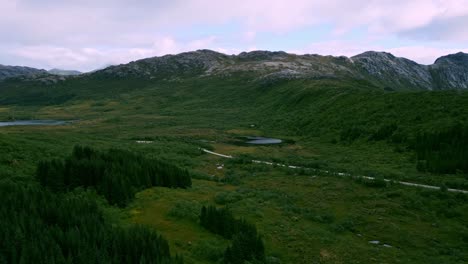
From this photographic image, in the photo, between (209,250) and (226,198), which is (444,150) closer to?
(226,198)

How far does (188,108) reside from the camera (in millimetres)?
141625

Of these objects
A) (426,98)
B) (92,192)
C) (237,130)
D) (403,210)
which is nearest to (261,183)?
(403,210)

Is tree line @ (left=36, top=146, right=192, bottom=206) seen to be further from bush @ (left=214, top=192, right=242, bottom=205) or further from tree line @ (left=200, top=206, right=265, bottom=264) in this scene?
tree line @ (left=200, top=206, right=265, bottom=264)

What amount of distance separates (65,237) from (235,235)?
830 centimetres

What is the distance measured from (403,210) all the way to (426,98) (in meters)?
42.4

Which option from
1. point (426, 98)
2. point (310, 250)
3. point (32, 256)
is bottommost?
point (310, 250)

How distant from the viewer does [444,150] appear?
42.2 meters

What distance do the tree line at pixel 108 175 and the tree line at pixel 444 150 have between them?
2472 cm

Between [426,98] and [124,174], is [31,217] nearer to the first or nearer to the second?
[124,174]

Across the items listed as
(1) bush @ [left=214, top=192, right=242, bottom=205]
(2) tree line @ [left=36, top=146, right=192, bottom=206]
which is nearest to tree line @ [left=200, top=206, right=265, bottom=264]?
(1) bush @ [left=214, top=192, right=242, bottom=205]

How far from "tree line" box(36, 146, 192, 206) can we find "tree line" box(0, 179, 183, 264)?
6947mm

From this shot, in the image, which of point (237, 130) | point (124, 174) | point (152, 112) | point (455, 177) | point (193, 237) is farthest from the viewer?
point (152, 112)

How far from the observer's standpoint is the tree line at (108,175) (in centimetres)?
2723

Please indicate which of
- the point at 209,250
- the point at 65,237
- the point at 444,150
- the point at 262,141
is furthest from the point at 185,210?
the point at 262,141
